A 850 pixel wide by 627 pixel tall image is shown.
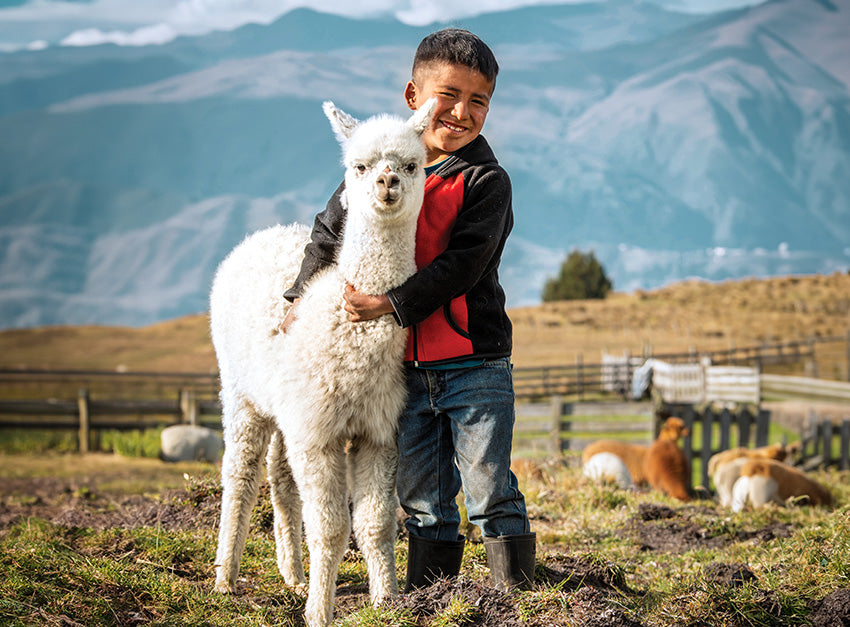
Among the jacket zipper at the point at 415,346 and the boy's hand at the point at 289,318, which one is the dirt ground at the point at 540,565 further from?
the boy's hand at the point at 289,318

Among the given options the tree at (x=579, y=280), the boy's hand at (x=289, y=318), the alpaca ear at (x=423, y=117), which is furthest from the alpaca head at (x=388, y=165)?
the tree at (x=579, y=280)

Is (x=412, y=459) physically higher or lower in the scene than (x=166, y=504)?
higher

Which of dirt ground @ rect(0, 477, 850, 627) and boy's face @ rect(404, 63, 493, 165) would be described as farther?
boy's face @ rect(404, 63, 493, 165)

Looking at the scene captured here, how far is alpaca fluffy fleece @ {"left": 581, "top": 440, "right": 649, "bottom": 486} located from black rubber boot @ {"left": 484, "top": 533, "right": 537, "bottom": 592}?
5990mm

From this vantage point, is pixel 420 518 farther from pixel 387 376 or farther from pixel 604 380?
pixel 604 380

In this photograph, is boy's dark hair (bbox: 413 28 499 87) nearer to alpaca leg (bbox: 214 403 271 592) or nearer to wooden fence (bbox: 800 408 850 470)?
alpaca leg (bbox: 214 403 271 592)

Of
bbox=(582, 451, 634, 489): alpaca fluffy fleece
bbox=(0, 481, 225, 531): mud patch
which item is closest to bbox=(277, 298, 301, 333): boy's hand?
bbox=(0, 481, 225, 531): mud patch

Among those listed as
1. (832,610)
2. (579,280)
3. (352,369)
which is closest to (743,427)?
(832,610)

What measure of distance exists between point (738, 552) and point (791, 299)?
1981 inches

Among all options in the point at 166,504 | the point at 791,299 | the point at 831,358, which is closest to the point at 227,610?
the point at 166,504

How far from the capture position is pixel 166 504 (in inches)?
232

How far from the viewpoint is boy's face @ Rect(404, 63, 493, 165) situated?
12.1 ft

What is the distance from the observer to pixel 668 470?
918 centimetres

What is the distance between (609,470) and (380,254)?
576 centimetres
